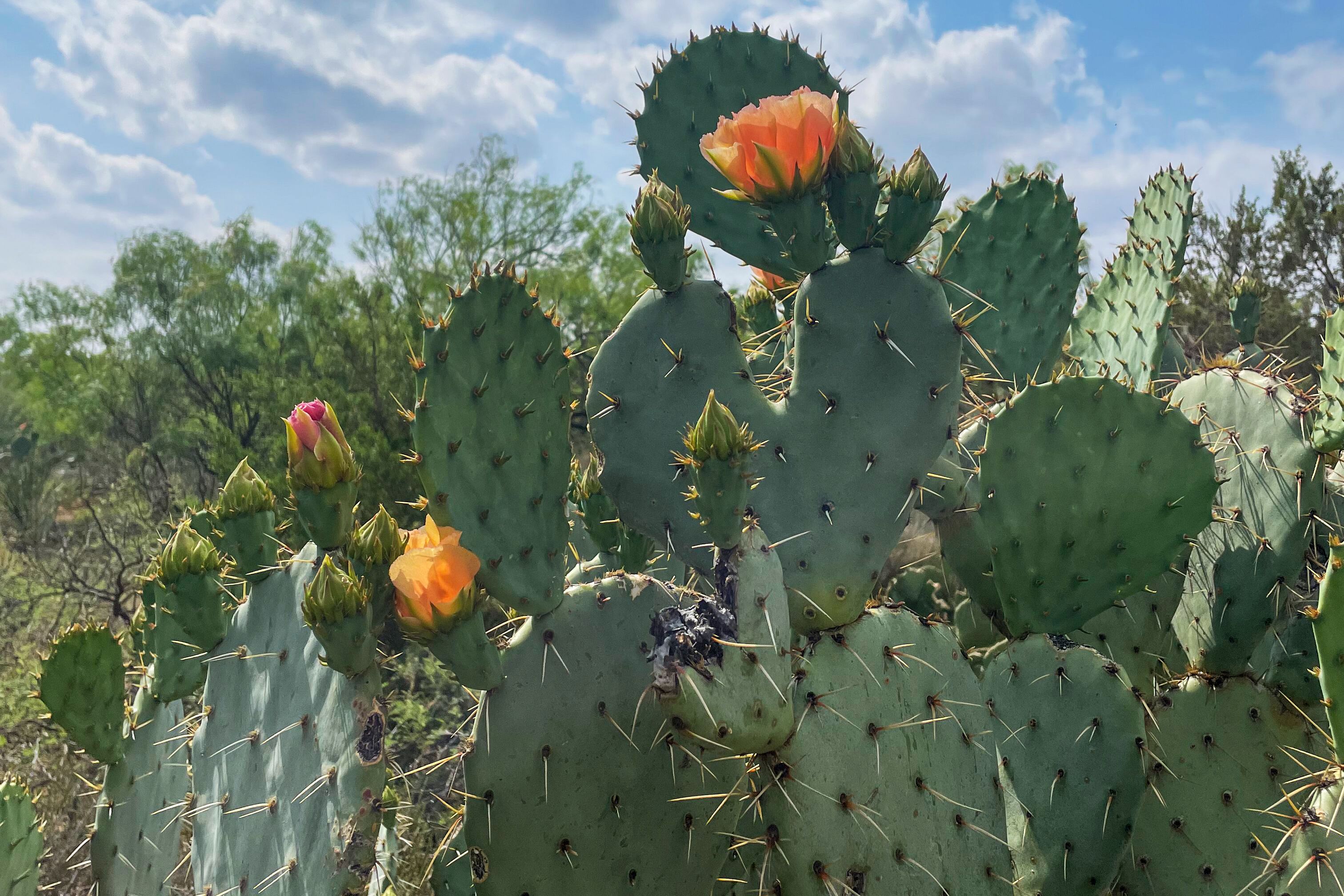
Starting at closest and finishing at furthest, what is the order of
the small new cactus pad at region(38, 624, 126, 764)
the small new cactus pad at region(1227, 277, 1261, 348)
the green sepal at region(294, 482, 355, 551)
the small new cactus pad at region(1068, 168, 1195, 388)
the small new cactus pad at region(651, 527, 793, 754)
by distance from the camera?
the small new cactus pad at region(651, 527, 793, 754) < the green sepal at region(294, 482, 355, 551) < the small new cactus pad at region(38, 624, 126, 764) < the small new cactus pad at region(1068, 168, 1195, 388) < the small new cactus pad at region(1227, 277, 1261, 348)

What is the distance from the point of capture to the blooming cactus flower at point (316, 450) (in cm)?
126

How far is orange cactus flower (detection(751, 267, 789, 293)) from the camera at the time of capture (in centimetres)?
223

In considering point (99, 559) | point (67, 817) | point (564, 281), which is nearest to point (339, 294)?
point (564, 281)

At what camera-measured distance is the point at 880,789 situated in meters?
1.37

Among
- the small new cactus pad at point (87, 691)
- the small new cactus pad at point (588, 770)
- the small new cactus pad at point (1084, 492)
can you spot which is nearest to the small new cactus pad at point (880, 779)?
the small new cactus pad at point (588, 770)

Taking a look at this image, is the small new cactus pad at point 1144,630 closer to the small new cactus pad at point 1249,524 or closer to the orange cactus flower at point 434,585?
the small new cactus pad at point 1249,524

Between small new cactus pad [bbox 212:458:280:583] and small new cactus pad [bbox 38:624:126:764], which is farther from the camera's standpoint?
small new cactus pad [bbox 38:624:126:764]

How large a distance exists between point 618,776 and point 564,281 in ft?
42.0

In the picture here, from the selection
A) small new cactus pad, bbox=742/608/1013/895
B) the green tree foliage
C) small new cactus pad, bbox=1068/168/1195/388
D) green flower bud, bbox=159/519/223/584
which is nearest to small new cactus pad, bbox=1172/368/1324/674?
small new cactus pad, bbox=1068/168/1195/388

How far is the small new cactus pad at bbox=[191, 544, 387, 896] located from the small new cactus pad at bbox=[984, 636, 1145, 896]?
117 centimetres

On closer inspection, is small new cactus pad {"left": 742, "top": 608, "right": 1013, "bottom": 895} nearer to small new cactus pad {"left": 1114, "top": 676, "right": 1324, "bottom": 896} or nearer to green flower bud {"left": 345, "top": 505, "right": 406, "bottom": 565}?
small new cactus pad {"left": 1114, "top": 676, "right": 1324, "bottom": 896}

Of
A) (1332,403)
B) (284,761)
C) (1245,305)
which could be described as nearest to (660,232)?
(284,761)

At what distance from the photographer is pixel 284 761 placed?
57.4 inches

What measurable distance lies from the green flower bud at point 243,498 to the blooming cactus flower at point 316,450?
582 mm
